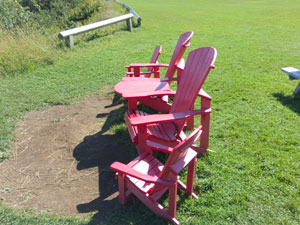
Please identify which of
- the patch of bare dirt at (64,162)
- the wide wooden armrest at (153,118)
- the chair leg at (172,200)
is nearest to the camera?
the chair leg at (172,200)

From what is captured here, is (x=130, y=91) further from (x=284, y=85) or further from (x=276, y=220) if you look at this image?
(x=284, y=85)

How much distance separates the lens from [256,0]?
22000mm

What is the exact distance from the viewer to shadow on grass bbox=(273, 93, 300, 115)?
14.9ft

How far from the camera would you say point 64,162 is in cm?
359

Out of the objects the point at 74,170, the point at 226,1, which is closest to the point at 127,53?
the point at 74,170

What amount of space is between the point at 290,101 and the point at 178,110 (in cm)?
250

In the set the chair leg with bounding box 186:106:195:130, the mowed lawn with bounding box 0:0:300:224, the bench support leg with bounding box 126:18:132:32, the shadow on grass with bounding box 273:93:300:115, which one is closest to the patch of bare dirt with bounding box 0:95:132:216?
the mowed lawn with bounding box 0:0:300:224

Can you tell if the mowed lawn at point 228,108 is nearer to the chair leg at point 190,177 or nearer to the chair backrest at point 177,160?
the chair leg at point 190,177

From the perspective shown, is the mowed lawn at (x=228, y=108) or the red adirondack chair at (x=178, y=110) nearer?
the mowed lawn at (x=228, y=108)

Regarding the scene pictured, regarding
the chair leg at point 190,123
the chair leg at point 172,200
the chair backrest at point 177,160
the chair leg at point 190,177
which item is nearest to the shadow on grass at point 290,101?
the chair leg at point 190,123

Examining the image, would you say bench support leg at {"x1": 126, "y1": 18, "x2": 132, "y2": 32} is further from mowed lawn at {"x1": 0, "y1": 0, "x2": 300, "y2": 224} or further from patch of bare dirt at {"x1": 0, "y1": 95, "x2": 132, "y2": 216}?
patch of bare dirt at {"x1": 0, "y1": 95, "x2": 132, "y2": 216}

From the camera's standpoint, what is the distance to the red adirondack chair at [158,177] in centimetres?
226

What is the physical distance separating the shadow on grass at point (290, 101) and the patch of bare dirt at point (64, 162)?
287 centimetres

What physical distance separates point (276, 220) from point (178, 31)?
975 centimetres
